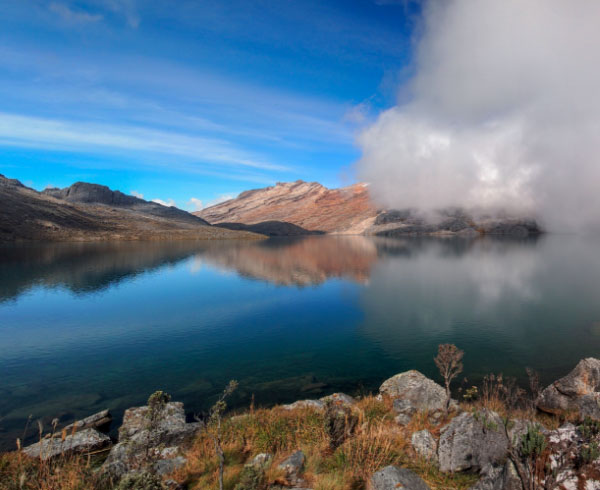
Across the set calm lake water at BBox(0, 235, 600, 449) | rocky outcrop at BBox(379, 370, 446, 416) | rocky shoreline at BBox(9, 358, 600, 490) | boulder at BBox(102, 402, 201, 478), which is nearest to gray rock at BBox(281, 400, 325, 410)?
rocky shoreline at BBox(9, 358, 600, 490)

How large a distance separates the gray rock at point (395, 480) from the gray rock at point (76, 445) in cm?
967

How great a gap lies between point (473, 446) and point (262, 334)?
21.2 metres

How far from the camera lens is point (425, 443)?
9219 millimetres

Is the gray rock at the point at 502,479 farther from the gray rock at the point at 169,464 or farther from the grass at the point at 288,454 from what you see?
the gray rock at the point at 169,464

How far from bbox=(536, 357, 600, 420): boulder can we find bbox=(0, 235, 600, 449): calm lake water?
156 inches

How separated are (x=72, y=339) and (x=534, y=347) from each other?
3501 cm

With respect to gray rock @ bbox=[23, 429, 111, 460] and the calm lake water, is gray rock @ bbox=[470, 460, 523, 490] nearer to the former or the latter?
gray rock @ bbox=[23, 429, 111, 460]

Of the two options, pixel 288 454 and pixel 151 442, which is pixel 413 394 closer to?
Result: pixel 288 454

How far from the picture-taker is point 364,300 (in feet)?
127

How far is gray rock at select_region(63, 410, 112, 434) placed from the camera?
13648 mm

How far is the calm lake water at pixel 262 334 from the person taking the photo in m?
18.6

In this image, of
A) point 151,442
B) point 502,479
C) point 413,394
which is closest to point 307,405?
point 413,394

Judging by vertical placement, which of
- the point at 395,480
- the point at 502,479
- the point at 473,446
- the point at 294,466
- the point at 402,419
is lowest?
the point at 402,419

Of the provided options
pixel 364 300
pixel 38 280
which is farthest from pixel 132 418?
pixel 38 280
